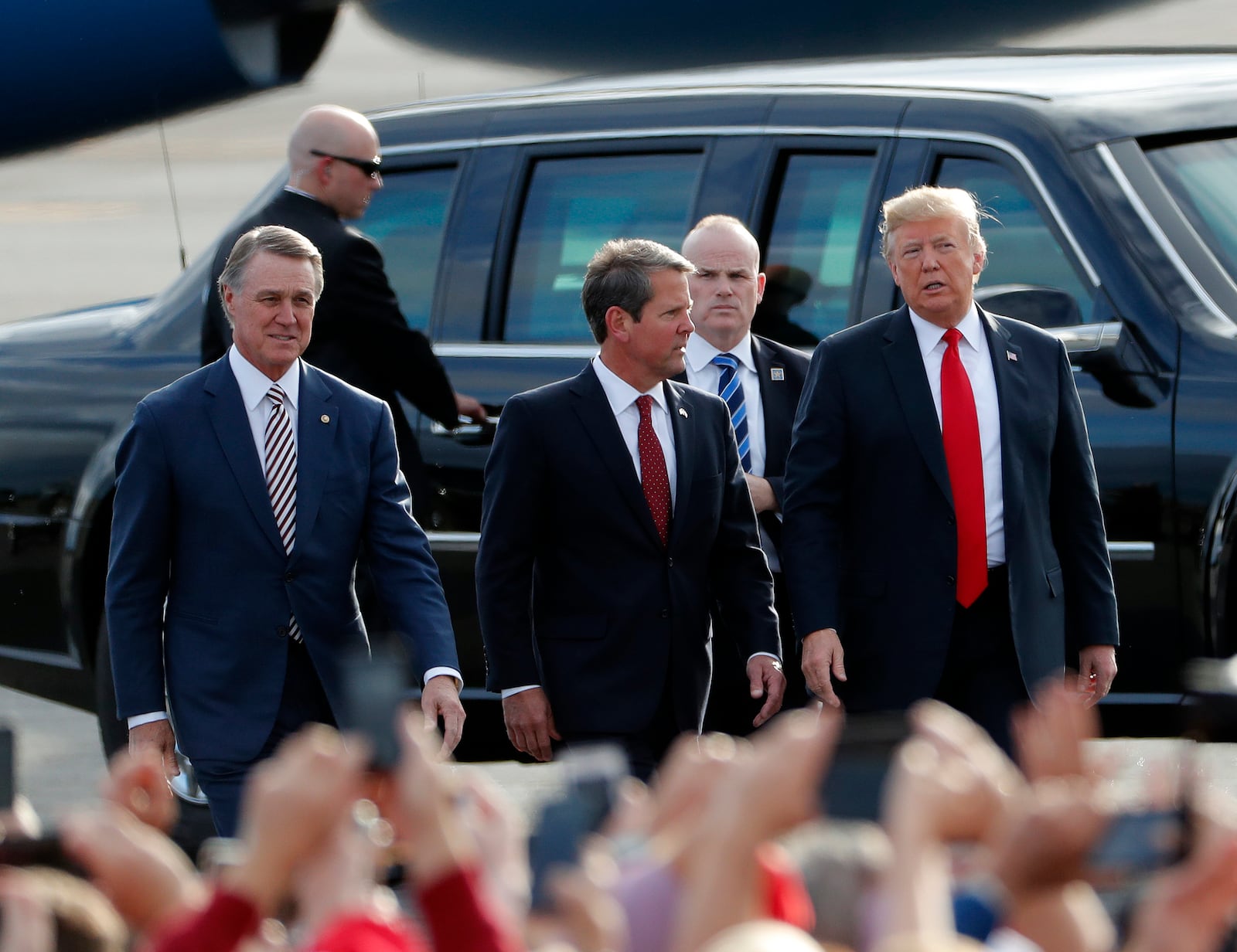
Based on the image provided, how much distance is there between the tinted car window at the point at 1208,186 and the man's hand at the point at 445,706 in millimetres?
2282

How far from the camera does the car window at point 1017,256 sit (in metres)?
5.44

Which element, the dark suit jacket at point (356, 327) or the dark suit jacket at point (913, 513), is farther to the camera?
the dark suit jacket at point (356, 327)

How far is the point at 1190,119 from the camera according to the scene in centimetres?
566

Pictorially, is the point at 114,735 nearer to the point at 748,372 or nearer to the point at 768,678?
the point at 748,372

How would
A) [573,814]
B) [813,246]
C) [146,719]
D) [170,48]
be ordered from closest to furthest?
[573,814] → [146,719] → [813,246] → [170,48]

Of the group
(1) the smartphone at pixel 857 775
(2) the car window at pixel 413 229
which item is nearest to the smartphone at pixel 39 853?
(1) the smartphone at pixel 857 775

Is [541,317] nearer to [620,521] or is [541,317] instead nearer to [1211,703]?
[620,521]

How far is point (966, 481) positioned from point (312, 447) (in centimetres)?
143

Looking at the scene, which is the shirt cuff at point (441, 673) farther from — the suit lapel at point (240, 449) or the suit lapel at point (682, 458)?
the suit lapel at point (682, 458)

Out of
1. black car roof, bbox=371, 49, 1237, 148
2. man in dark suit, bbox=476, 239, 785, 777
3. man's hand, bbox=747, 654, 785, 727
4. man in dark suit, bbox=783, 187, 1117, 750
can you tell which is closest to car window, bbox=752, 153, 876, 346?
black car roof, bbox=371, 49, 1237, 148

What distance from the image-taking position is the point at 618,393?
487 cm

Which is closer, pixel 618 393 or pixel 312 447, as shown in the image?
pixel 312 447

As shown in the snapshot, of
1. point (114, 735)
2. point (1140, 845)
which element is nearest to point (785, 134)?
point (114, 735)

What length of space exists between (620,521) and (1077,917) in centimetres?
292
